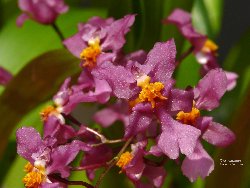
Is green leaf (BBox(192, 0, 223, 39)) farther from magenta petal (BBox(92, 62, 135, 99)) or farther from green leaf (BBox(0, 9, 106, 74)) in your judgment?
magenta petal (BBox(92, 62, 135, 99))

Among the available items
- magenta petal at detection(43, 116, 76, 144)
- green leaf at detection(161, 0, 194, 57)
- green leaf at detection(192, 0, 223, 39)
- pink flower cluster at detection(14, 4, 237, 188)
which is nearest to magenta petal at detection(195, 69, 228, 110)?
pink flower cluster at detection(14, 4, 237, 188)

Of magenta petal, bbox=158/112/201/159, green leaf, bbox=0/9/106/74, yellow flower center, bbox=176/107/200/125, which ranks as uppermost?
magenta petal, bbox=158/112/201/159

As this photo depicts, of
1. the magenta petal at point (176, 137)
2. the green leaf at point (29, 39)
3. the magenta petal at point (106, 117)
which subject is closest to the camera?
the magenta petal at point (176, 137)

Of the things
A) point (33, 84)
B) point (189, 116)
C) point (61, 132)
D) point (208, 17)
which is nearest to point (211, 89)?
point (189, 116)

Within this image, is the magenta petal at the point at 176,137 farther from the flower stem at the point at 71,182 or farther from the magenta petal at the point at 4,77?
the magenta petal at the point at 4,77

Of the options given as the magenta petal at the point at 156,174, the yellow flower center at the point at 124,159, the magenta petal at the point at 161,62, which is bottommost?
the magenta petal at the point at 156,174

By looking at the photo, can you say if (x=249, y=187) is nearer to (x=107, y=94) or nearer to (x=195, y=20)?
(x=107, y=94)

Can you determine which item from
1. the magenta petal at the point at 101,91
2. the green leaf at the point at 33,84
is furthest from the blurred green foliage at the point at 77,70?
the magenta petal at the point at 101,91

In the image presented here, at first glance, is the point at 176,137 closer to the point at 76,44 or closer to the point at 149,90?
the point at 149,90

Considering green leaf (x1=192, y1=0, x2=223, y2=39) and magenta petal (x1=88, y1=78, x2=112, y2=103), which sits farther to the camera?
green leaf (x1=192, y1=0, x2=223, y2=39)

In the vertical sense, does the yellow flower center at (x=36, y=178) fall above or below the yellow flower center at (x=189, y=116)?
above
